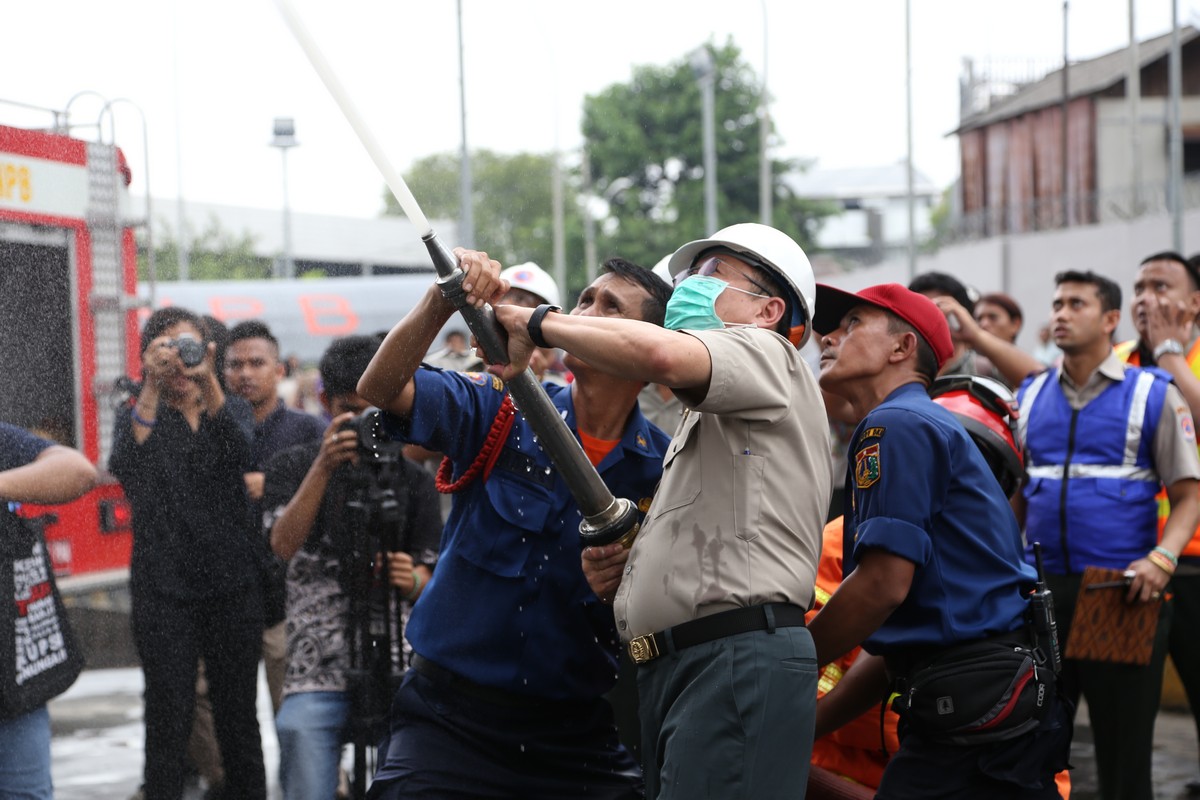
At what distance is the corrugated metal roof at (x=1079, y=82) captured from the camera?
24.9 metres

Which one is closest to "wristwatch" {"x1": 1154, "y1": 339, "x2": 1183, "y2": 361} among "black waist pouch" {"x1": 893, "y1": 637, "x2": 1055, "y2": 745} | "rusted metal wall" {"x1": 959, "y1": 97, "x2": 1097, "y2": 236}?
"black waist pouch" {"x1": 893, "y1": 637, "x2": 1055, "y2": 745}

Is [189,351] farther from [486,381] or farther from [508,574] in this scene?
[508,574]

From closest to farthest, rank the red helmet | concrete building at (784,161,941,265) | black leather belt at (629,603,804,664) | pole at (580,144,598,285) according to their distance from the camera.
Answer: black leather belt at (629,603,804,664), the red helmet, pole at (580,144,598,285), concrete building at (784,161,941,265)

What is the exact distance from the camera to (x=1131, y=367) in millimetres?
4590

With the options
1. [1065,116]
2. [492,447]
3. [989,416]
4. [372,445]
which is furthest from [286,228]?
[1065,116]

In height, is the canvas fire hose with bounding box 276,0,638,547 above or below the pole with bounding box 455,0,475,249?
below

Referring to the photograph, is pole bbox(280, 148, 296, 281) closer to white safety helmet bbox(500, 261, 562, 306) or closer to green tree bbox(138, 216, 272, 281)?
green tree bbox(138, 216, 272, 281)

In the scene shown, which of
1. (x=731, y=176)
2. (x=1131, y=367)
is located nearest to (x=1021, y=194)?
(x=731, y=176)

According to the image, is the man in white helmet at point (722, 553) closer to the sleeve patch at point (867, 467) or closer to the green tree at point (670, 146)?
the sleeve patch at point (867, 467)

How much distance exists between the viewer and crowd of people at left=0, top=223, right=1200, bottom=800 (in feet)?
7.80

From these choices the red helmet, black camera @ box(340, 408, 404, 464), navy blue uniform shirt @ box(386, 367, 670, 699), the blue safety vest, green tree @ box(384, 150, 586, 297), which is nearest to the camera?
navy blue uniform shirt @ box(386, 367, 670, 699)

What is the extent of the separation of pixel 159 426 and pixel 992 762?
2507 mm

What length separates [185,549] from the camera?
387 centimetres

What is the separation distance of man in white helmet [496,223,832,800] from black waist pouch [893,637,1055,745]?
1.32 feet
